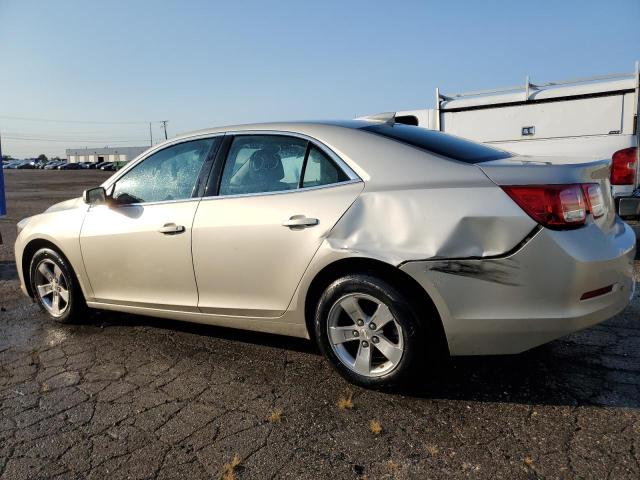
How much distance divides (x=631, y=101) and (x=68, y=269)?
7.57 metres

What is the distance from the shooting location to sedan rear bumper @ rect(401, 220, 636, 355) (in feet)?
8.09

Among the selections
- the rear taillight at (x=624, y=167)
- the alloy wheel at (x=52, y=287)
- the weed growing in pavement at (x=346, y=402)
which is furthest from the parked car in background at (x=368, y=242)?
the rear taillight at (x=624, y=167)

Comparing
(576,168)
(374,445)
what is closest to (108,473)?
(374,445)

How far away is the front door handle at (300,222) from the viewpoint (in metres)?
2.93

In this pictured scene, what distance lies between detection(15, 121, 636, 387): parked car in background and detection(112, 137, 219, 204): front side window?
1 cm

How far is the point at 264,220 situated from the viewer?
10.2 feet

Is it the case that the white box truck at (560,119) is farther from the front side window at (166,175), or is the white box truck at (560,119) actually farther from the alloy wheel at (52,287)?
the alloy wheel at (52,287)

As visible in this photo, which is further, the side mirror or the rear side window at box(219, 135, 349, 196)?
the side mirror

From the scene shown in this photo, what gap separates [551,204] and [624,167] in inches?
188

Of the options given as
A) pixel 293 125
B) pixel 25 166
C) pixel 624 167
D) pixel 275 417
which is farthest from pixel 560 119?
pixel 25 166

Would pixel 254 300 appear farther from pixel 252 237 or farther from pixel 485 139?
pixel 485 139

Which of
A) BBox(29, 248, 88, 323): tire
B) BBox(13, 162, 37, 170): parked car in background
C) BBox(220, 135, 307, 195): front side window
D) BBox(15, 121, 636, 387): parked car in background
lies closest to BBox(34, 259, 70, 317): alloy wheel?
BBox(29, 248, 88, 323): tire

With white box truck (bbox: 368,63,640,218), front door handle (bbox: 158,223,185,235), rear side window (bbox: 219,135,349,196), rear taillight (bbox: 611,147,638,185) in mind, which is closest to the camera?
rear side window (bbox: 219,135,349,196)

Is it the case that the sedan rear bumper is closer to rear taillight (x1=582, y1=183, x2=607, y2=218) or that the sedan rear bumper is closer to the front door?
rear taillight (x1=582, y1=183, x2=607, y2=218)
